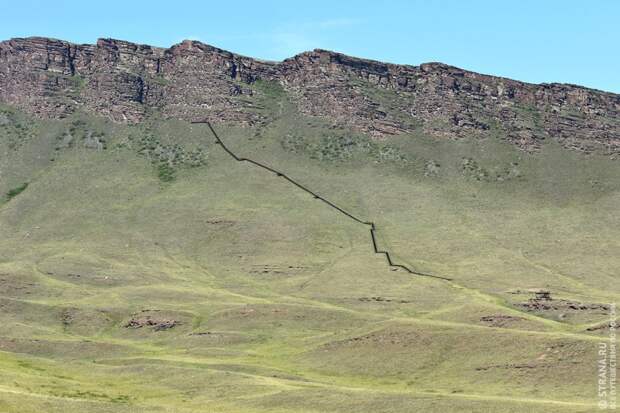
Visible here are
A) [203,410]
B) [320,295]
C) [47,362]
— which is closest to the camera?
[203,410]

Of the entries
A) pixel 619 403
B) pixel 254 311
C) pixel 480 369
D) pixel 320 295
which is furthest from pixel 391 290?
pixel 619 403

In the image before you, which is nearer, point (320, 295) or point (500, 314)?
point (500, 314)

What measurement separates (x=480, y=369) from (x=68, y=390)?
50.8m

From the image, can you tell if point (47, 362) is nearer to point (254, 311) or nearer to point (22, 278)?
point (254, 311)

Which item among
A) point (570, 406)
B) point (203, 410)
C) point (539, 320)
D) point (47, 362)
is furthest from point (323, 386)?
point (539, 320)

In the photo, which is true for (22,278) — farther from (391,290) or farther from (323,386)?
(323,386)

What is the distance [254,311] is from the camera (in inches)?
6722

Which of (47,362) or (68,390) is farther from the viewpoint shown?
(47,362)

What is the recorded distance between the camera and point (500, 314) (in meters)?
161

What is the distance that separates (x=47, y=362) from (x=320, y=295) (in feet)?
200

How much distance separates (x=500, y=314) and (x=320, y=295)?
127 ft

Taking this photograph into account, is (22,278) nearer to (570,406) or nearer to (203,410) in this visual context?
(203,410)

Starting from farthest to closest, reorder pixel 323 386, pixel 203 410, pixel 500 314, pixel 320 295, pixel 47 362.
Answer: pixel 320 295 → pixel 500 314 → pixel 47 362 → pixel 323 386 → pixel 203 410

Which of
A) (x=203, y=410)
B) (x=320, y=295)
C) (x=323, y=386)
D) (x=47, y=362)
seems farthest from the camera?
(x=320, y=295)
